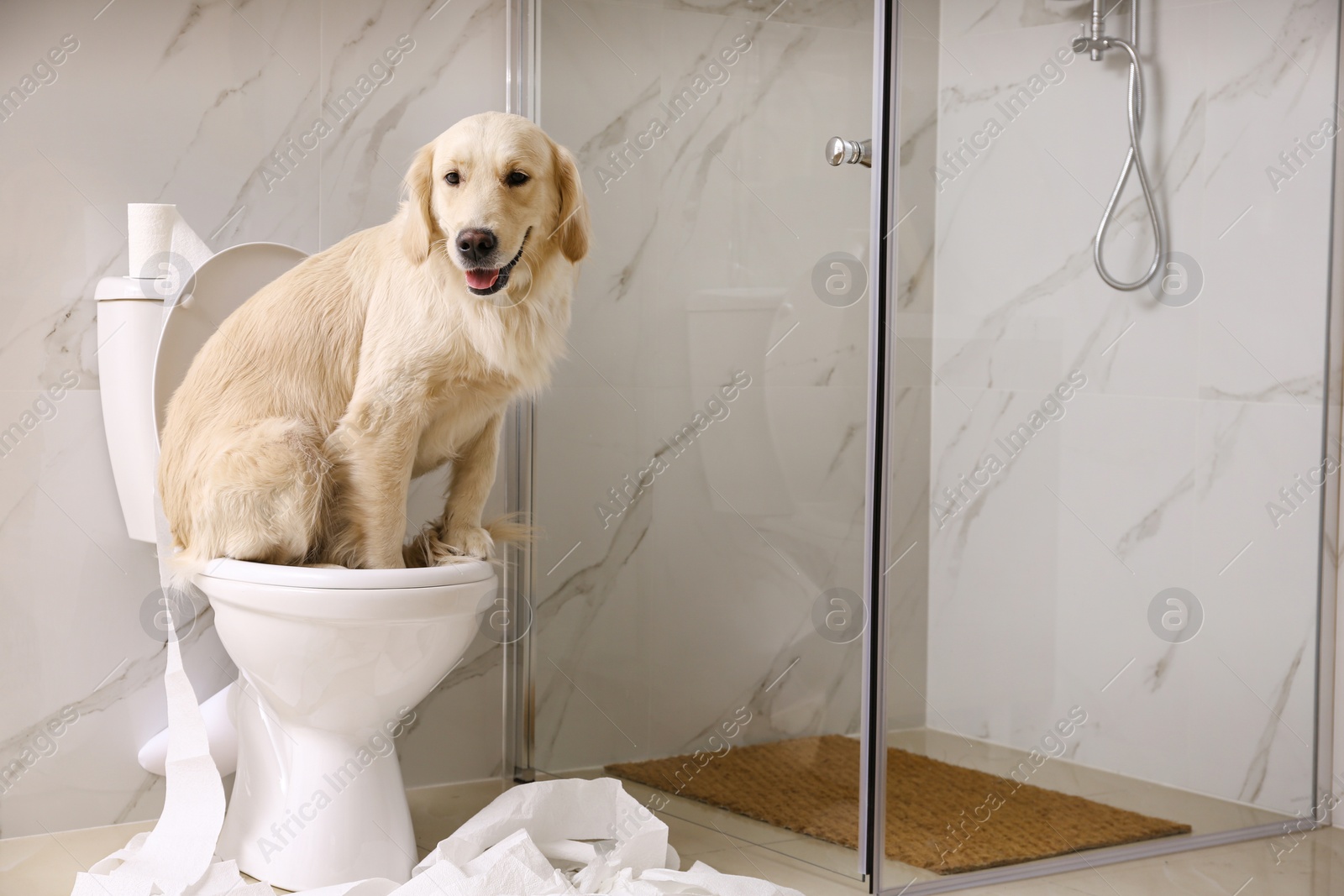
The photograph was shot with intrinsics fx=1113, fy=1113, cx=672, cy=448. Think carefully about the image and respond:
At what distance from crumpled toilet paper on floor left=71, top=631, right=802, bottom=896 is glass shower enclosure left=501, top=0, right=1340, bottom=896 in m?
0.19

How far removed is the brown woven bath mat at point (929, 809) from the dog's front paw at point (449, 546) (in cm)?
61

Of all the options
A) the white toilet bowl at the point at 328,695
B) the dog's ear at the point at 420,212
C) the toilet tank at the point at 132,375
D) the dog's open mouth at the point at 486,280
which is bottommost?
the white toilet bowl at the point at 328,695

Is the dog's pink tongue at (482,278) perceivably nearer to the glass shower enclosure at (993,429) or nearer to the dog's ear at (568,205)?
the dog's ear at (568,205)

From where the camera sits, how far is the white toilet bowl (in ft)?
5.55

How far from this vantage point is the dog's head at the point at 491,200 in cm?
175

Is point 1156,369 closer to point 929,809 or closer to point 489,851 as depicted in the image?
point 929,809

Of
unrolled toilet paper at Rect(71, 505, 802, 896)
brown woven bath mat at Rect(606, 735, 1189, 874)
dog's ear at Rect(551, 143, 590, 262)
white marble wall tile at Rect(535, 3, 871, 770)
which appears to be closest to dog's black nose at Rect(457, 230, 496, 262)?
dog's ear at Rect(551, 143, 590, 262)

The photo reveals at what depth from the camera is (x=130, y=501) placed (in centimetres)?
206

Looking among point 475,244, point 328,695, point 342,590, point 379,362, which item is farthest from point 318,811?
point 475,244

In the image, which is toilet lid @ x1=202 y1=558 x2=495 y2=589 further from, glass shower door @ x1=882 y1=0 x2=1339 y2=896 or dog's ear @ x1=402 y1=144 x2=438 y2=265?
glass shower door @ x1=882 y1=0 x2=1339 y2=896

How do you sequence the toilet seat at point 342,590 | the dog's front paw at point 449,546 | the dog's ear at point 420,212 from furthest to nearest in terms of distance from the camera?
the dog's front paw at point 449,546 → the dog's ear at point 420,212 → the toilet seat at point 342,590

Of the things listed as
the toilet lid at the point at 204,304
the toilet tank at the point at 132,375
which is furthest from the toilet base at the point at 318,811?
the toilet lid at the point at 204,304

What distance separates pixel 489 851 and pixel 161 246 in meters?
1.22

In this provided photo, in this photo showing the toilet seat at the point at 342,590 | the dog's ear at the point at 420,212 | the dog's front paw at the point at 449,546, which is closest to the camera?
the toilet seat at the point at 342,590
